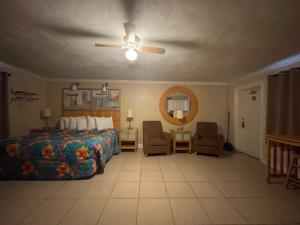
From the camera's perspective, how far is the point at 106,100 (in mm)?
4582

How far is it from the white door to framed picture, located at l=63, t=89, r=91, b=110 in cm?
469

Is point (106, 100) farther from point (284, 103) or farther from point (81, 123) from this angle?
point (284, 103)

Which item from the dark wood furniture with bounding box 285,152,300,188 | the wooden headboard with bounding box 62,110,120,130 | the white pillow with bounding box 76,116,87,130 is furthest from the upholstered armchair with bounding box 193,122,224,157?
the white pillow with bounding box 76,116,87,130

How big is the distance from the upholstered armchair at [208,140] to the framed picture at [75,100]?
348cm

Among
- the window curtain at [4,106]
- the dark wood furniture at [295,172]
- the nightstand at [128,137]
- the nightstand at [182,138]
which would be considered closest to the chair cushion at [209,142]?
the nightstand at [182,138]

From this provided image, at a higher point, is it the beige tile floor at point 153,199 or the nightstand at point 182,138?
the nightstand at point 182,138

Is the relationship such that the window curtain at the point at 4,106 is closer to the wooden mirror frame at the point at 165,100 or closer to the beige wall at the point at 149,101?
the beige wall at the point at 149,101

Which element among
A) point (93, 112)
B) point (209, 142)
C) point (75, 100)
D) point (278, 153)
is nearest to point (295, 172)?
point (278, 153)

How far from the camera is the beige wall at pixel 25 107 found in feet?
11.3

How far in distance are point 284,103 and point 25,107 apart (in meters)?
5.95

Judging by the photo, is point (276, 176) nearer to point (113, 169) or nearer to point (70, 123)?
point (113, 169)

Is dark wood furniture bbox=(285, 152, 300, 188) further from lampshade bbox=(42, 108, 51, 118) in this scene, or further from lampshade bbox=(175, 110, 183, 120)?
lampshade bbox=(42, 108, 51, 118)

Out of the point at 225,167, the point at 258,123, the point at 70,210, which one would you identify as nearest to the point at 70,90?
the point at 70,210

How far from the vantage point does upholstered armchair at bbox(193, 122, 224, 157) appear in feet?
12.3
